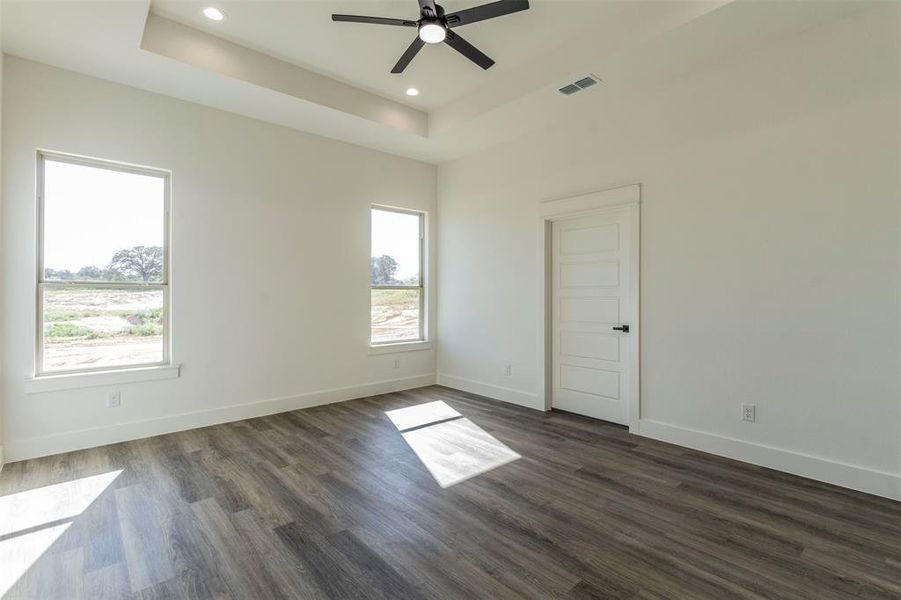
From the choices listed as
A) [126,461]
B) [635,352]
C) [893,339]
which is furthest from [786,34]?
[126,461]

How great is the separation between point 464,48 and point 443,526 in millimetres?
3135

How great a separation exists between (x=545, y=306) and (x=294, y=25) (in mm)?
3482

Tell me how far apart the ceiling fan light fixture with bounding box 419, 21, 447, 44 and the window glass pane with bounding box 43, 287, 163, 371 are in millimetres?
3222

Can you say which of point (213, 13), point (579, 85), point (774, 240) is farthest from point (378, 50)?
point (774, 240)

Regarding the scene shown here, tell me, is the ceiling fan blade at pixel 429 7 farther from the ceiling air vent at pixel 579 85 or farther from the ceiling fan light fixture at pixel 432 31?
the ceiling air vent at pixel 579 85

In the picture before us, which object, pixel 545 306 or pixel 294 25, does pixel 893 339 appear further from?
pixel 294 25

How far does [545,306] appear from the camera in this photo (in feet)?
15.5

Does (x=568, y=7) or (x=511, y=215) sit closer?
(x=568, y=7)

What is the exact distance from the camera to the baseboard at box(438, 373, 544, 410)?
4832 millimetres

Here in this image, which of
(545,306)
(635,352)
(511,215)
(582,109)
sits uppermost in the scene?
(582,109)

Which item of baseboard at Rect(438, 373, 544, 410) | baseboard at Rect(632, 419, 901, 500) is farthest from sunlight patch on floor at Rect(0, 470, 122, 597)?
baseboard at Rect(632, 419, 901, 500)

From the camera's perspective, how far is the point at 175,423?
13.0 ft

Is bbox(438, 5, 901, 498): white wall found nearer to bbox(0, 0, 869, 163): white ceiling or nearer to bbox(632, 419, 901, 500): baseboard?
bbox(632, 419, 901, 500): baseboard

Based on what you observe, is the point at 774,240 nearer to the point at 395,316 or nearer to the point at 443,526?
the point at 443,526
